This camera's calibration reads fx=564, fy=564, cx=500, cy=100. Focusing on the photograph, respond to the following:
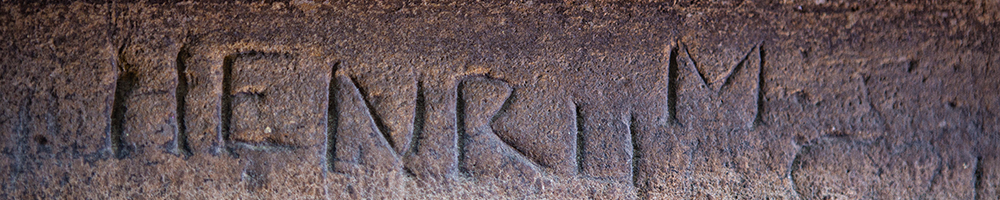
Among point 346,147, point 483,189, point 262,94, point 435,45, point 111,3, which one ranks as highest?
point 111,3

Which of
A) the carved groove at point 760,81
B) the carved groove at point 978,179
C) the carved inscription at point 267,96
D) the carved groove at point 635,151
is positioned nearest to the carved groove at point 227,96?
the carved inscription at point 267,96

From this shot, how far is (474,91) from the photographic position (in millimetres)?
1538

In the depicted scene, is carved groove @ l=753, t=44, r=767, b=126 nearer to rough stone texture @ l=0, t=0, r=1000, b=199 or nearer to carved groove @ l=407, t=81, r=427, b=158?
rough stone texture @ l=0, t=0, r=1000, b=199

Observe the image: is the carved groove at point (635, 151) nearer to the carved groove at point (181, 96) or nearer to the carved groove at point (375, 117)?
the carved groove at point (375, 117)

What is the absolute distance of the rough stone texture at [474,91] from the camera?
5.03 ft

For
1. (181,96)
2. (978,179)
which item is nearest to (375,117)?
(181,96)

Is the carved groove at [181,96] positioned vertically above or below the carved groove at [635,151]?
above

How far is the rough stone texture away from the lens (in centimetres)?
153

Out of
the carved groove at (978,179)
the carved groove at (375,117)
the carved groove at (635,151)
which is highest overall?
the carved groove at (375,117)

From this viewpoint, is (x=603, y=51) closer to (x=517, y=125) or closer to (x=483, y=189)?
(x=517, y=125)

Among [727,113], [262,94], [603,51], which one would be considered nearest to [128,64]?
[262,94]

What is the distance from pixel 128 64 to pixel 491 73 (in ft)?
3.24

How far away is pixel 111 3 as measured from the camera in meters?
1.55

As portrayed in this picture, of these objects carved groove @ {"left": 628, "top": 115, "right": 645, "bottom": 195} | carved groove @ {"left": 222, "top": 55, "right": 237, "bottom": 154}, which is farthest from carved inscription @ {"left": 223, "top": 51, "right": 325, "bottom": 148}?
carved groove @ {"left": 628, "top": 115, "right": 645, "bottom": 195}
